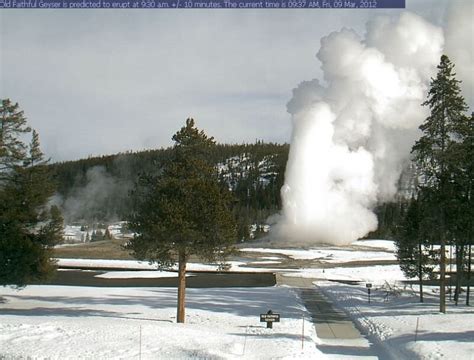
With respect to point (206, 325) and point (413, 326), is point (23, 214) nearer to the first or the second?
point (206, 325)

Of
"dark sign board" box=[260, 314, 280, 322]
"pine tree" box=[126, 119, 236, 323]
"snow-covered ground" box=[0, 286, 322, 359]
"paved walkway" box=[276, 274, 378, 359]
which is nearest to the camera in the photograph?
"snow-covered ground" box=[0, 286, 322, 359]

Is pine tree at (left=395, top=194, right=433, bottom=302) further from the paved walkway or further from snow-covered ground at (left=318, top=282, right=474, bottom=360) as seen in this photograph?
the paved walkway

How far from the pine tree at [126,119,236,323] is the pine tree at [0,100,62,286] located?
8349 mm

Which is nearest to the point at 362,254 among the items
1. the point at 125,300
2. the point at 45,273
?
the point at 125,300

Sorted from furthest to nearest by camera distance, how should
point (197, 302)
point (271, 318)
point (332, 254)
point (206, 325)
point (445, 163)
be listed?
point (332, 254) < point (197, 302) < point (445, 163) < point (206, 325) < point (271, 318)

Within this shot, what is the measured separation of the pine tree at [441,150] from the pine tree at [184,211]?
11.3 m

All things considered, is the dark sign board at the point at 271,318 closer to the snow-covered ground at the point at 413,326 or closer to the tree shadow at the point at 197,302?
the snow-covered ground at the point at 413,326

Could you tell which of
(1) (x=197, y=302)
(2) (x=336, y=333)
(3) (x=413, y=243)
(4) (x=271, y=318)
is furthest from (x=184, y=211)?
(3) (x=413, y=243)

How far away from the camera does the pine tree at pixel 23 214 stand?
32.3 m

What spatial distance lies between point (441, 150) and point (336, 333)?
41.4ft

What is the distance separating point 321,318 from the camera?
2892 cm

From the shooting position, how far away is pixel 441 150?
1183 inches

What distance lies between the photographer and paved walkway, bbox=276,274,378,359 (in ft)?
61.6

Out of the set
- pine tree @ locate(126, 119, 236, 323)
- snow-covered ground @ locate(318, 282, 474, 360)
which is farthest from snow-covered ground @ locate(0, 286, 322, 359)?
pine tree @ locate(126, 119, 236, 323)
